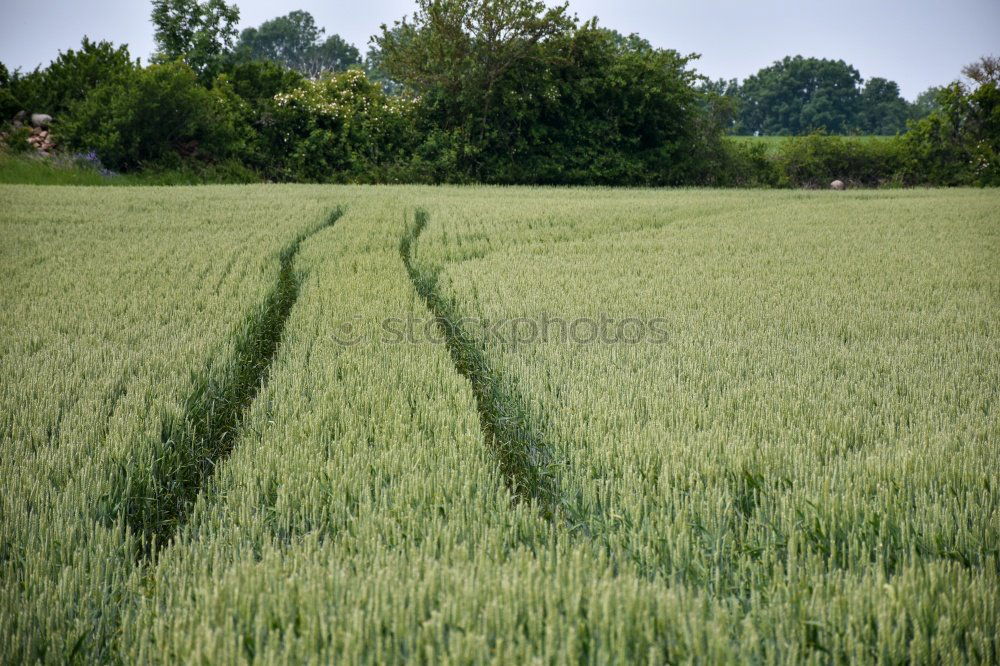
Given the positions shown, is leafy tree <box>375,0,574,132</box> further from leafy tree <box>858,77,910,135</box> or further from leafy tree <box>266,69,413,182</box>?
leafy tree <box>858,77,910,135</box>

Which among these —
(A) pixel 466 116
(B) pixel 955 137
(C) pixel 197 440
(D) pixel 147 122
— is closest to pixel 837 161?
(B) pixel 955 137

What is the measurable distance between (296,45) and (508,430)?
A: 73901 mm

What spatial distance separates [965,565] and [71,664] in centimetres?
178

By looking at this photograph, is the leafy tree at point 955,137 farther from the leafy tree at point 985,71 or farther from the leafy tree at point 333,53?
the leafy tree at point 333,53

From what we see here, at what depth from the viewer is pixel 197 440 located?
2.36m

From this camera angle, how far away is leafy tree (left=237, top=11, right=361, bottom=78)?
66.2m

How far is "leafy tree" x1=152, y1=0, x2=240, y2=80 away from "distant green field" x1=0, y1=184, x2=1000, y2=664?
18.7 metres

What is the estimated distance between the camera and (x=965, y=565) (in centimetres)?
147

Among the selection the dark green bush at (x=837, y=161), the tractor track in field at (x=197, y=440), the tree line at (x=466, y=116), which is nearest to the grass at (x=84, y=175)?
the tree line at (x=466, y=116)

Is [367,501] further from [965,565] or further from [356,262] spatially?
[356,262]

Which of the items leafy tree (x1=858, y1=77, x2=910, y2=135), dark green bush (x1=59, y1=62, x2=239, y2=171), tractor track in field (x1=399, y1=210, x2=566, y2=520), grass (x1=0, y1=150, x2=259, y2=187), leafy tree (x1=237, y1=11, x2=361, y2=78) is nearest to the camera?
tractor track in field (x1=399, y1=210, x2=566, y2=520)

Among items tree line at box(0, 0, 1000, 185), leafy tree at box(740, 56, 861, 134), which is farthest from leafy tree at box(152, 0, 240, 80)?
leafy tree at box(740, 56, 861, 134)

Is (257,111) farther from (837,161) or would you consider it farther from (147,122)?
(837,161)

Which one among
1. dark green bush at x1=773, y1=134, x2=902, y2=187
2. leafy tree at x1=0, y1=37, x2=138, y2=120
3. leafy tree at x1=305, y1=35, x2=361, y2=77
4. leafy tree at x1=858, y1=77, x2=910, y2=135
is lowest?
dark green bush at x1=773, y1=134, x2=902, y2=187
